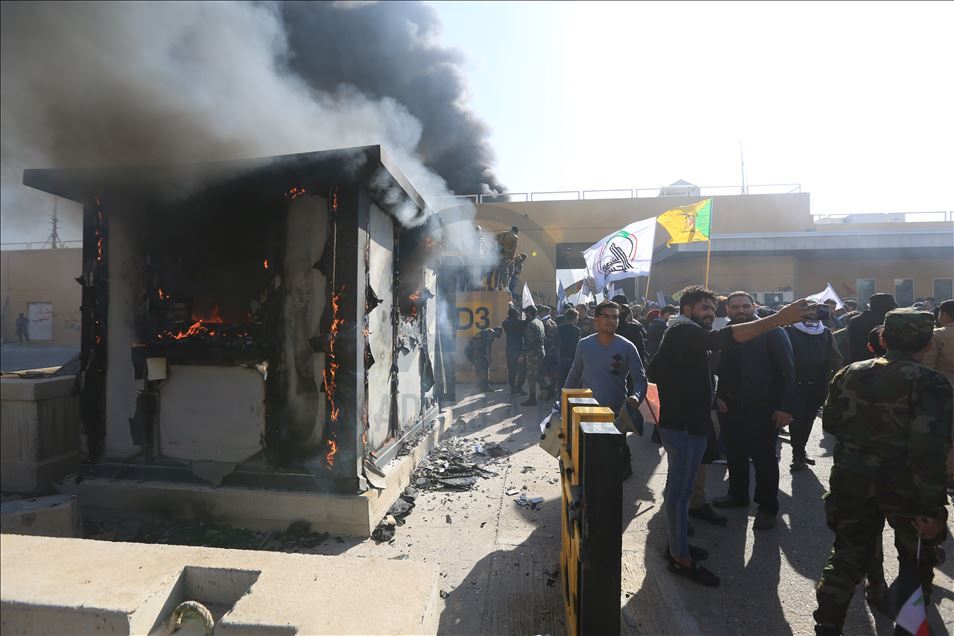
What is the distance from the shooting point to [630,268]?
31.1ft

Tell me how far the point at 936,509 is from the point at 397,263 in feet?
15.0

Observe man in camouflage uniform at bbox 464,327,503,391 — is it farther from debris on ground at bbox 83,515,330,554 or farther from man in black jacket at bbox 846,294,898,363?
debris on ground at bbox 83,515,330,554

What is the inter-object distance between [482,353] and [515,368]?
3.41ft

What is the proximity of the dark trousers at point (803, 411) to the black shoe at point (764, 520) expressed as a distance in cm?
180

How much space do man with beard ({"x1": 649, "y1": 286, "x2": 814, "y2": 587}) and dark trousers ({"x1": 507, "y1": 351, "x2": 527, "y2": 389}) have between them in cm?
662

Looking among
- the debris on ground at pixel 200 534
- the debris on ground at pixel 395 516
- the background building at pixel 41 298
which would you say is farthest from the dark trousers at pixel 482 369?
the background building at pixel 41 298

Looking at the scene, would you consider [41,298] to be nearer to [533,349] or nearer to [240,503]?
[533,349]

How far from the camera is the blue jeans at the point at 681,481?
3203mm

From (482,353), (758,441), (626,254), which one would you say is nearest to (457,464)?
(758,441)

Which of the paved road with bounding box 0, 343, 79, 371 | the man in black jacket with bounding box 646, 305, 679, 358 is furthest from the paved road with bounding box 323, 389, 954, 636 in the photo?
the paved road with bounding box 0, 343, 79, 371

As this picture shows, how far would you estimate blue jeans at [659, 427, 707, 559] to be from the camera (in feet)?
10.5

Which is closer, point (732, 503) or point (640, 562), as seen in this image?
point (640, 562)

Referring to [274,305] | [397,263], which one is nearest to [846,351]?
[397,263]

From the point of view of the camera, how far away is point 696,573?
321 cm
